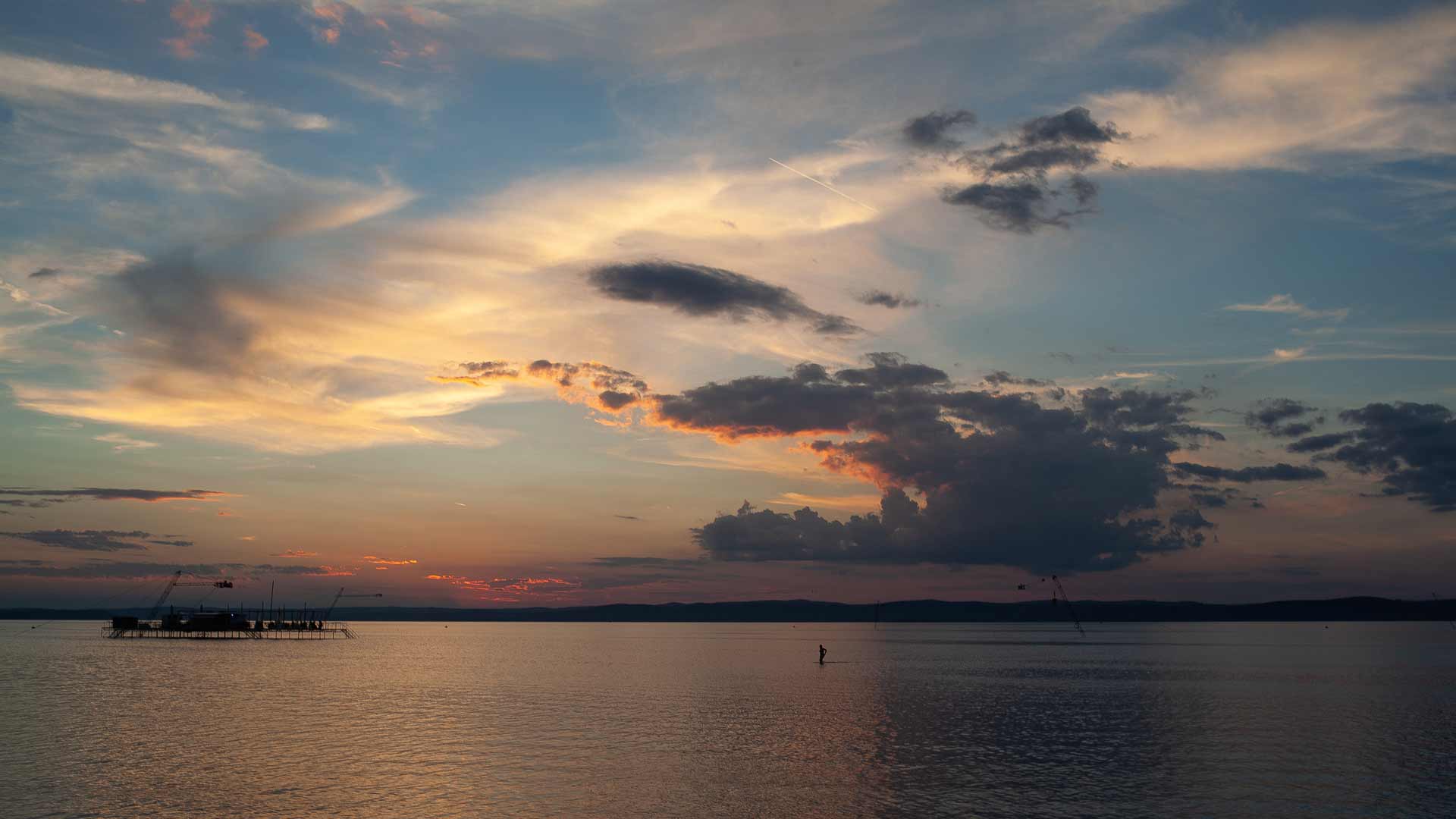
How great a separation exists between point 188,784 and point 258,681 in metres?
71.0

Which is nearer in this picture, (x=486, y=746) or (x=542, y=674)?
(x=486, y=746)

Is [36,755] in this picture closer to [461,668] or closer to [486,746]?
[486,746]

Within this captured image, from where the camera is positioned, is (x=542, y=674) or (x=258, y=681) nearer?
(x=258, y=681)

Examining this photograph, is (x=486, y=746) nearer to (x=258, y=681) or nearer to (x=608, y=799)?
(x=608, y=799)

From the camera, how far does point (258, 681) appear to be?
4412 inches

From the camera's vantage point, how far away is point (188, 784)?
47.8 m

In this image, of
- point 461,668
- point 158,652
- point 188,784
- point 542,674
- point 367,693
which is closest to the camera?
point 188,784

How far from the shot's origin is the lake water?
43781 millimetres

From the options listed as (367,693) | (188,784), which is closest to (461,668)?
(367,693)

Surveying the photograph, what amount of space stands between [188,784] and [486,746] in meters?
17.5

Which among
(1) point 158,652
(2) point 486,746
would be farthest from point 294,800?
(1) point 158,652

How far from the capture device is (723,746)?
60.6 meters

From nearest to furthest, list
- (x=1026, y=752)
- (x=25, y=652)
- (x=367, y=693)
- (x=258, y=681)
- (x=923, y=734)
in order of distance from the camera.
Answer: (x=1026, y=752), (x=923, y=734), (x=367, y=693), (x=258, y=681), (x=25, y=652)

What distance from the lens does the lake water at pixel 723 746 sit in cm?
4378
